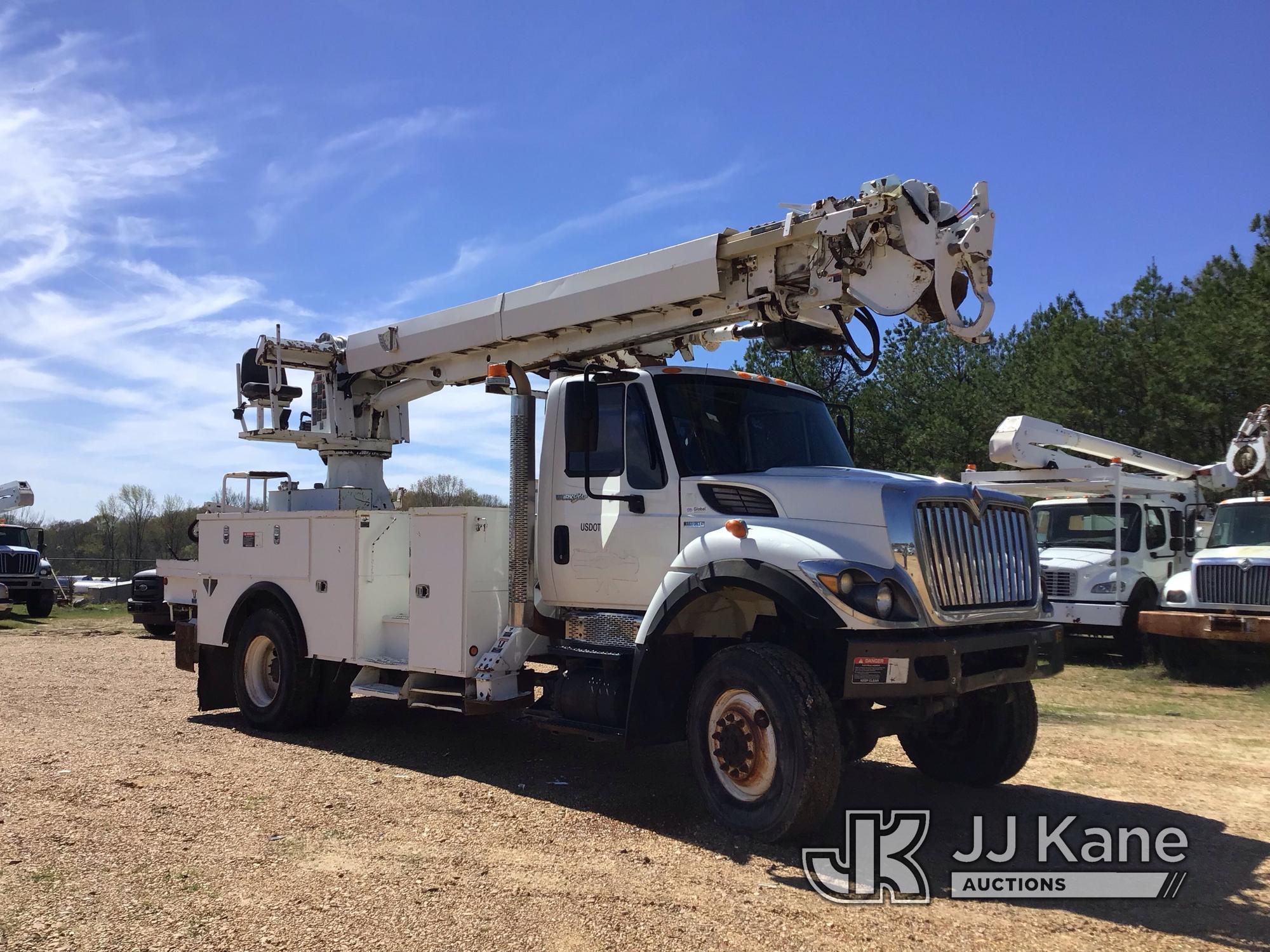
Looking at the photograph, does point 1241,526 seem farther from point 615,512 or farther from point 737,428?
point 615,512

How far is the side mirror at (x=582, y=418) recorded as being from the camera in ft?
21.2

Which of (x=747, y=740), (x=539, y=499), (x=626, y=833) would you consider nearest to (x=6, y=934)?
(x=626, y=833)

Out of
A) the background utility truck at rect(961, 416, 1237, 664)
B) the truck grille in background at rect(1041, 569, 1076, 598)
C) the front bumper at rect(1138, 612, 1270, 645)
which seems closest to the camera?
the front bumper at rect(1138, 612, 1270, 645)

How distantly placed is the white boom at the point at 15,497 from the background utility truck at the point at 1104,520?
977 inches

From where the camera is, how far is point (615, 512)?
6668 millimetres

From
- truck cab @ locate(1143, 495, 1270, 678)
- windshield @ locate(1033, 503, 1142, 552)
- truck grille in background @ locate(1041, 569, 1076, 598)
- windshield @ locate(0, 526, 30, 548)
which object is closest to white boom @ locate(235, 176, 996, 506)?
truck cab @ locate(1143, 495, 1270, 678)

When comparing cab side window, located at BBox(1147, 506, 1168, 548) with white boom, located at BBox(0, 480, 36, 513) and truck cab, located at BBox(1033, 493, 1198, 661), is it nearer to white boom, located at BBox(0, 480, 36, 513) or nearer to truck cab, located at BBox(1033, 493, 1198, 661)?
truck cab, located at BBox(1033, 493, 1198, 661)

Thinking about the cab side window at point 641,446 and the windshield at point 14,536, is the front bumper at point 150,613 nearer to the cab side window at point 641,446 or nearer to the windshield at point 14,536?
the windshield at point 14,536

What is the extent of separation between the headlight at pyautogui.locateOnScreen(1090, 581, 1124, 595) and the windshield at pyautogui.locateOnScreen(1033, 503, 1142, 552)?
0.66 meters

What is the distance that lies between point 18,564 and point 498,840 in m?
23.4

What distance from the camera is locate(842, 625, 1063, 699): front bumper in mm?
5070

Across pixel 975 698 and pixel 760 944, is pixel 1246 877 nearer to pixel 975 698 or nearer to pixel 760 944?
pixel 975 698

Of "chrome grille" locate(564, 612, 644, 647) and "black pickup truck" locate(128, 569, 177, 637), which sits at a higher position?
"chrome grille" locate(564, 612, 644, 647)

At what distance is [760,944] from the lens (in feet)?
13.6
